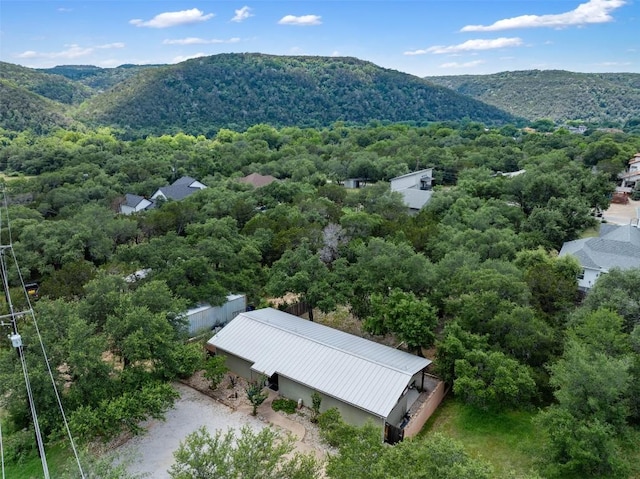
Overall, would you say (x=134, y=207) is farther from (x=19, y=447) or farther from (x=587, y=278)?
(x=587, y=278)

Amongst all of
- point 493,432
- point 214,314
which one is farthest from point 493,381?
point 214,314

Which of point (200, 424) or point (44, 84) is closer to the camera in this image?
point (200, 424)

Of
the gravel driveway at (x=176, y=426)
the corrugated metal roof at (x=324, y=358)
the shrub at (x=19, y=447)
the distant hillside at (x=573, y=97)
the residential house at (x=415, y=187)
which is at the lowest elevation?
the gravel driveway at (x=176, y=426)

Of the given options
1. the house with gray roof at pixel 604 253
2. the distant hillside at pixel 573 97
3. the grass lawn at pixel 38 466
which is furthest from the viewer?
the distant hillside at pixel 573 97

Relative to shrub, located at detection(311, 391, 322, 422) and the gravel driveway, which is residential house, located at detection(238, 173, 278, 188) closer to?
the gravel driveway

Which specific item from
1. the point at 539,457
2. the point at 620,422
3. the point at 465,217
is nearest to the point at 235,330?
the point at 539,457

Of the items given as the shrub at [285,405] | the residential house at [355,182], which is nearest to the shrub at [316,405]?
the shrub at [285,405]

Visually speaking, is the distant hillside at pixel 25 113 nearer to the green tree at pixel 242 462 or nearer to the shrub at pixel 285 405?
the shrub at pixel 285 405
